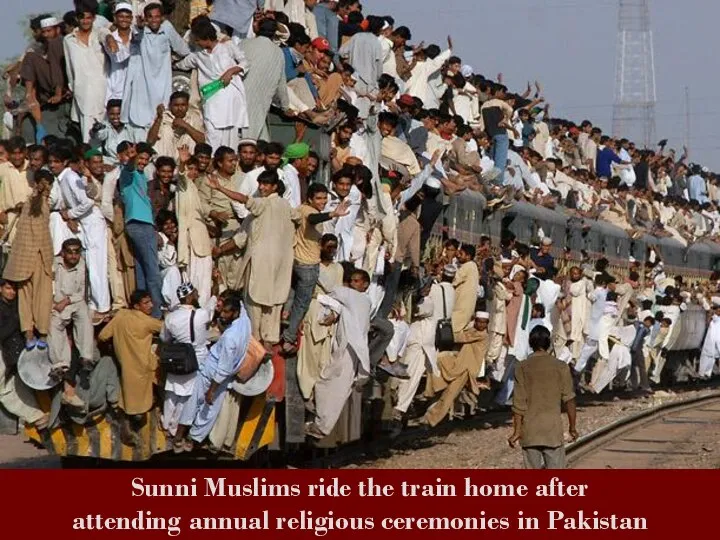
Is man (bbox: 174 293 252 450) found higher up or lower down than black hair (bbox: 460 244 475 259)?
lower down

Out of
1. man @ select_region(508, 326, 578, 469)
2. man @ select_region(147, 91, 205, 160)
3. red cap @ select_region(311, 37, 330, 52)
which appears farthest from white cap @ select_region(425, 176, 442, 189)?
man @ select_region(508, 326, 578, 469)

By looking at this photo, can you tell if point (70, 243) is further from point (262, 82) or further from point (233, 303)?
point (262, 82)

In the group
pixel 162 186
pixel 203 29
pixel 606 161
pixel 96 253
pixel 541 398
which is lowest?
pixel 541 398

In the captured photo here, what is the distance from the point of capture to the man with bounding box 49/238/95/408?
47.8 feet

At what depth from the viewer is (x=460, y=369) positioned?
67.6 feet

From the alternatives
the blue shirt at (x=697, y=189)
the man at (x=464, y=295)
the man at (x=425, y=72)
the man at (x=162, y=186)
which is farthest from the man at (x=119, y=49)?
the blue shirt at (x=697, y=189)

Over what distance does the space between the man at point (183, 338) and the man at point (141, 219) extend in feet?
0.76

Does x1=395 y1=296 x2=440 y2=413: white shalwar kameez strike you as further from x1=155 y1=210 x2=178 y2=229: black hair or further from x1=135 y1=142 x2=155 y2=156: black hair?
x1=135 y1=142 x2=155 y2=156: black hair

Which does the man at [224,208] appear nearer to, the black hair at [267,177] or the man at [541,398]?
the black hair at [267,177]

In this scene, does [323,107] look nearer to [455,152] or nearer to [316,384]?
[316,384]

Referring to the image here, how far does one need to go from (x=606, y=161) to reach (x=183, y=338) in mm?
20501

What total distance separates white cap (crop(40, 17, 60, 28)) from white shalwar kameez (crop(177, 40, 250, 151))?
1115 millimetres

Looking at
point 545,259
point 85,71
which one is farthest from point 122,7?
point 545,259
